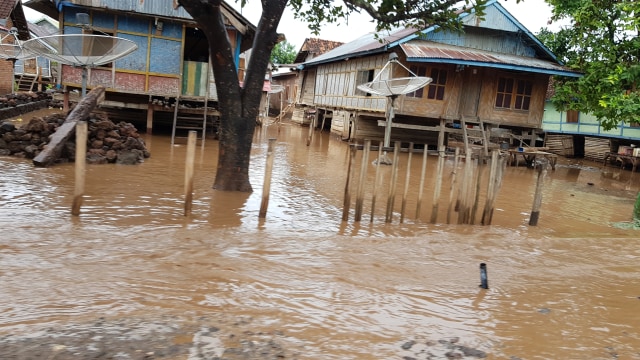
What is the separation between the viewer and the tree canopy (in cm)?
1241

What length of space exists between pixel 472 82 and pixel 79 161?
614 inches

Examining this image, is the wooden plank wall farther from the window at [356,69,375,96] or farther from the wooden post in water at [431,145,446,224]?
the wooden post in water at [431,145,446,224]

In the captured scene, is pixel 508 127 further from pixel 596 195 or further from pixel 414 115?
pixel 596 195

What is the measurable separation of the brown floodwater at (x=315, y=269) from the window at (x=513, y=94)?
410 inches

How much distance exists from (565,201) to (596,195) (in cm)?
207

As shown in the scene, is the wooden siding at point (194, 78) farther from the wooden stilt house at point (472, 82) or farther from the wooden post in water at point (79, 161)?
the wooden post in water at point (79, 161)

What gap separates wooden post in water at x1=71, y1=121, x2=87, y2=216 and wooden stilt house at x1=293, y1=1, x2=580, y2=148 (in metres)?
12.6

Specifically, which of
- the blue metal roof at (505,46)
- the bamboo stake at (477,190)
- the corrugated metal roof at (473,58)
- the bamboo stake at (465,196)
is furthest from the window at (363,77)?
the bamboo stake at (465,196)

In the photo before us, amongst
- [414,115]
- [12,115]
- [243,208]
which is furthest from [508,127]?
[12,115]

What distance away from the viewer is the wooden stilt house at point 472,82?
17.5 meters

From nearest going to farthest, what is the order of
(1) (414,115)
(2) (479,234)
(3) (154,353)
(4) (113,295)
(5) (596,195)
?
(3) (154,353) < (4) (113,295) < (2) (479,234) < (5) (596,195) < (1) (414,115)

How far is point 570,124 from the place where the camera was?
23391 mm

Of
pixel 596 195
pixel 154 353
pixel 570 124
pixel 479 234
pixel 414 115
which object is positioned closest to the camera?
pixel 154 353

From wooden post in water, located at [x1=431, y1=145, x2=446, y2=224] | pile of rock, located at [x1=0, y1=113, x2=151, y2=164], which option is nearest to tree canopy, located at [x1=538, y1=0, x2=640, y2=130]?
wooden post in water, located at [x1=431, y1=145, x2=446, y2=224]
